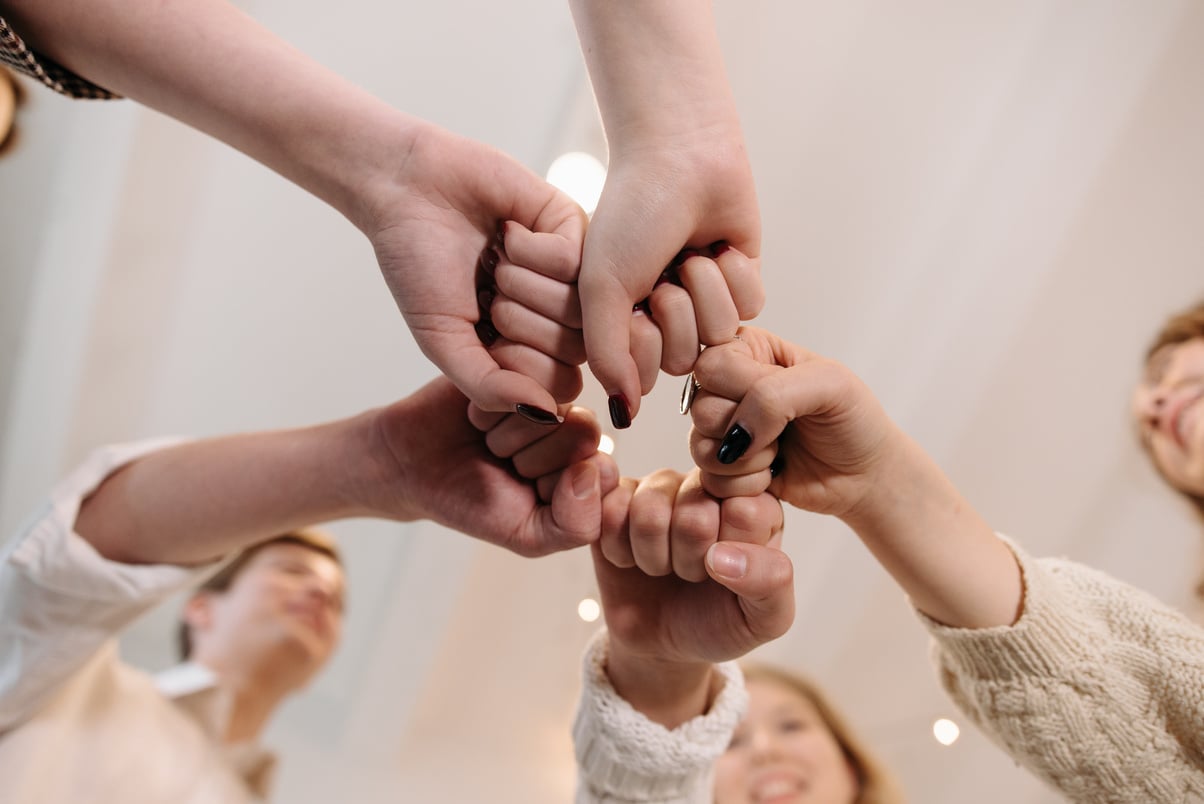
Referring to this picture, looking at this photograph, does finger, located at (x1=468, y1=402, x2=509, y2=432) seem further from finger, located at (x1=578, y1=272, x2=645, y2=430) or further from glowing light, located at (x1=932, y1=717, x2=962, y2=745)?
glowing light, located at (x1=932, y1=717, x2=962, y2=745)

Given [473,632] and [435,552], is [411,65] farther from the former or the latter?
[473,632]

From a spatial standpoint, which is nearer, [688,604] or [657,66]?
[657,66]

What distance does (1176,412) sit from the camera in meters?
1.20

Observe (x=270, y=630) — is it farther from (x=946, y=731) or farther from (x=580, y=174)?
(x=946, y=731)

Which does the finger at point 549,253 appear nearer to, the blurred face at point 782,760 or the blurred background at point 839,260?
the blurred background at point 839,260

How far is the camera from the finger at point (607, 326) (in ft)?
2.04

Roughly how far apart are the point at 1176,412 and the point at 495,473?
40.3 inches

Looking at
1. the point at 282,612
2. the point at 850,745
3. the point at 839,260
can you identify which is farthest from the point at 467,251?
the point at 282,612

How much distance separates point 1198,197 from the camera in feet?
4.43

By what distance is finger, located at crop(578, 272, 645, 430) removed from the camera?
2.04ft

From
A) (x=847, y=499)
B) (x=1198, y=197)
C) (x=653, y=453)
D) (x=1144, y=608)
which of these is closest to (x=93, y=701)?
(x=653, y=453)

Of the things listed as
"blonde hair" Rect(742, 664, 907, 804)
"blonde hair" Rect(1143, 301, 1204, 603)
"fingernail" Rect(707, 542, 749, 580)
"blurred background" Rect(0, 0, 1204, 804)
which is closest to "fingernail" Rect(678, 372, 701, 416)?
"fingernail" Rect(707, 542, 749, 580)

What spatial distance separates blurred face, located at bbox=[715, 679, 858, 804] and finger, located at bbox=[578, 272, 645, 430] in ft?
3.05

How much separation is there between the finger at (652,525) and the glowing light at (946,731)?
1.23m
